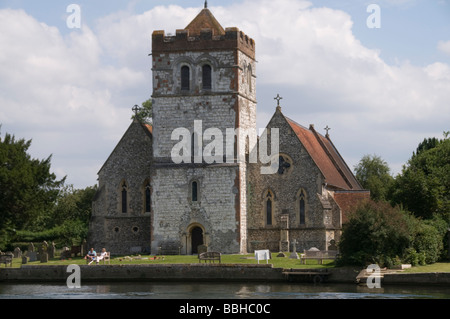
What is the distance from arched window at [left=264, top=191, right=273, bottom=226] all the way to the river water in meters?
13.2

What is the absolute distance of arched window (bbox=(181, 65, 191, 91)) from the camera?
5838 centimetres

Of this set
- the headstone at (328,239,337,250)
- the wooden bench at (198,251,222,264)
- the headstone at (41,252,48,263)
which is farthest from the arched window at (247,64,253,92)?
the headstone at (41,252,48,263)

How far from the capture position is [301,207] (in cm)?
5862

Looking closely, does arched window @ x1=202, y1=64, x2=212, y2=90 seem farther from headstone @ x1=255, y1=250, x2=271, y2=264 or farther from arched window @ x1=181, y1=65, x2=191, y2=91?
headstone @ x1=255, y1=250, x2=271, y2=264

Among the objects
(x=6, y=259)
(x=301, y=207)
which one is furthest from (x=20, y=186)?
(x=301, y=207)

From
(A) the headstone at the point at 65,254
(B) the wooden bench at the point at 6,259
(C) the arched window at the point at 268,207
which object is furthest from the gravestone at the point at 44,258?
(C) the arched window at the point at 268,207

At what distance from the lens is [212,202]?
189 ft

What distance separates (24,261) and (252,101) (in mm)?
18446

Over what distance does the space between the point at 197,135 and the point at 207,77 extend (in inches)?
153

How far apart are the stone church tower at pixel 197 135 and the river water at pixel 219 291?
1090 cm

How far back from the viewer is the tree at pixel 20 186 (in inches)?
2537

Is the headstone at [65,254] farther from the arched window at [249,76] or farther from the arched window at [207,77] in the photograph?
the arched window at [249,76]
